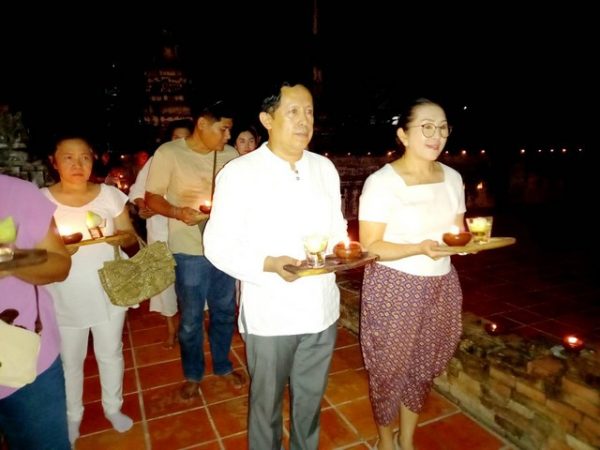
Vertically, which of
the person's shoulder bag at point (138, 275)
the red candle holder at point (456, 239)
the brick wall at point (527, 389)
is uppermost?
the red candle holder at point (456, 239)

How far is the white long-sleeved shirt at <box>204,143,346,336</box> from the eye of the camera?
230cm

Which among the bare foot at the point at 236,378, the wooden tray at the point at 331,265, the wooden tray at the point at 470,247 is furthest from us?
the bare foot at the point at 236,378

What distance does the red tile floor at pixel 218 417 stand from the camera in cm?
A: 329

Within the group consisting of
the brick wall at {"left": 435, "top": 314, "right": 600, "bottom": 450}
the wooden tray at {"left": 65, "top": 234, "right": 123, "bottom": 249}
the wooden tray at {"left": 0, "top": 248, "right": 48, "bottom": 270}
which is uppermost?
the wooden tray at {"left": 0, "top": 248, "right": 48, "bottom": 270}

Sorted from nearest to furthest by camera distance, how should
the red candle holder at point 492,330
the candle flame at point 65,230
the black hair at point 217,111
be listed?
the candle flame at point 65,230, the red candle holder at point 492,330, the black hair at point 217,111

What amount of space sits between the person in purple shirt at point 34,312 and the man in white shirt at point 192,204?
164 centimetres

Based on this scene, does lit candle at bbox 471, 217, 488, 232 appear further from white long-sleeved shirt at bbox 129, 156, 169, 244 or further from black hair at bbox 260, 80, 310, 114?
white long-sleeved shirt at bbox 129, 156, 169, 244

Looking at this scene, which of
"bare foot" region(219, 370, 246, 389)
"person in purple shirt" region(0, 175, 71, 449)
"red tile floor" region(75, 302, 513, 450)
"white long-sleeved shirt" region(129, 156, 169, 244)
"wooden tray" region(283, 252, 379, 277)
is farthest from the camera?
"white long-sleeved shirt" region(129, 156, 169, 244)

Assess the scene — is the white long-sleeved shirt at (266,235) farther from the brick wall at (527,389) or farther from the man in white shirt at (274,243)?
the brick wall at (527,389)

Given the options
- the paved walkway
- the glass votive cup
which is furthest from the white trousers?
the glass votive cup

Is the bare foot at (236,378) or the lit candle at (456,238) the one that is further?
the bare foot at (236,378)

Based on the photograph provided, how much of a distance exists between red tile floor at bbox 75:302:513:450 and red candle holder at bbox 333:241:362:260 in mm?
1815

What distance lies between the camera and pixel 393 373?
283 centimetres

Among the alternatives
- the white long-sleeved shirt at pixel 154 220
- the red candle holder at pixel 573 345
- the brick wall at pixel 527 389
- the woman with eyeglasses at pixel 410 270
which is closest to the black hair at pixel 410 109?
the woman with eyeglasses at pixel 410 270
